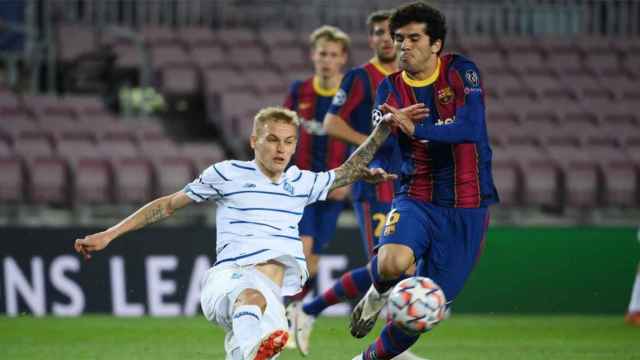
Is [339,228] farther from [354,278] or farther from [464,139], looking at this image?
[464,139]

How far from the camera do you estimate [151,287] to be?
13484 millimetres

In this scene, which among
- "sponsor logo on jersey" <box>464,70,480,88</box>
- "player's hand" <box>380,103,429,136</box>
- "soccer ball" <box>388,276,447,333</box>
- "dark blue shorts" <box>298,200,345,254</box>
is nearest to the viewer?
"soccer ball" <box>388,276,447,333</box>

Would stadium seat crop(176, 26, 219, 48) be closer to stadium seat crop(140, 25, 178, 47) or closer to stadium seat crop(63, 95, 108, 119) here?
stadium seat crop(140, 25, 178, 47)

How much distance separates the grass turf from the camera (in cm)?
962

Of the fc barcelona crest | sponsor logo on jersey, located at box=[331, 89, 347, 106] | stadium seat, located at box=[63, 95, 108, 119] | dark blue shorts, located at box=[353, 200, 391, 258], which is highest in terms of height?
the fc barcelona crest

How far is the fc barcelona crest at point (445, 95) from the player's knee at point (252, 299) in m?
1.57

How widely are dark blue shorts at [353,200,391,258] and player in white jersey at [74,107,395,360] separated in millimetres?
2361

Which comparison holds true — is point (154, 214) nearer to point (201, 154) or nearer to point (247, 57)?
point (201, 154)

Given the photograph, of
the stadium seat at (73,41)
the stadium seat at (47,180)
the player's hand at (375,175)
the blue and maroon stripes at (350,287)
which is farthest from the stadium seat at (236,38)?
the player's hand at (375,175)

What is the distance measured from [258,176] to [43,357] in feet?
9.74

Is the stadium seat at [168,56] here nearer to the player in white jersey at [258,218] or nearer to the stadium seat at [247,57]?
the stadium seat at [247,57]

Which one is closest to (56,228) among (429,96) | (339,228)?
(339,228)

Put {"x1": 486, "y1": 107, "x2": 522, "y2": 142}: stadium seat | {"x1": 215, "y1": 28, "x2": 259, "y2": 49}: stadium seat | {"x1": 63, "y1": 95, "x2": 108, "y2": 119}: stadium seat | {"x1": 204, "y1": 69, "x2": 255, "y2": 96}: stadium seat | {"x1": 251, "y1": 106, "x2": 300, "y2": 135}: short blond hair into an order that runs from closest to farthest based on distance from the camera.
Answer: {"x1": 251, "y1": 106, "x2": 300, "y2": 135}: short blond hair → {"x1": 63, "y1": 95, "x2": 108, "y2": 119}: stadium seat → {"x1": 486, "y1": 107, "x2": 522, "y2": 142}: stadium seat → {"x1": 204, "y1": 69, "x2": 255, "y2": 96}: stadium seat → {"x1": 215, "y1": 28, "x2": 259, "y2": 49}: stadium seat

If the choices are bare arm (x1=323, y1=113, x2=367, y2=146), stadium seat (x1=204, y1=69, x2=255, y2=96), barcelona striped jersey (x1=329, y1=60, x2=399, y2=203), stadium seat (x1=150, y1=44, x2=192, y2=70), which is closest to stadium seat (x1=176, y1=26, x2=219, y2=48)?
stadium seat (x1=150, y1=44, x2=192, y2=70)
